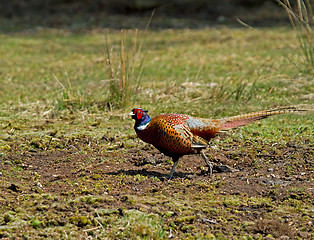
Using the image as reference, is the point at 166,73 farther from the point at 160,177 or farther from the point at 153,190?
the point at 153,190

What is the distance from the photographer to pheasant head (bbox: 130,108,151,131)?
441 centimetres

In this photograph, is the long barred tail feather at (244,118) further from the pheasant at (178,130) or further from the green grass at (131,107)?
the green grass at (131,107)

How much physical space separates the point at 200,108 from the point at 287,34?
20.4 feet

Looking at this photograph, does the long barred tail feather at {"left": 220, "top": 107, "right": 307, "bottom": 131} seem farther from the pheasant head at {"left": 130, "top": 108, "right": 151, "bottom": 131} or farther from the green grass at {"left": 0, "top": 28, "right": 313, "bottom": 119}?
the green grass at {"left": 0, "top": 28, "right": 313, "bottom": 119}

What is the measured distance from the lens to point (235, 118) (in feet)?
15.1

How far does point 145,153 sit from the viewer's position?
5.11m

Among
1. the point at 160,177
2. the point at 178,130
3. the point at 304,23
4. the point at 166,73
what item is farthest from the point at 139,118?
the point at 166,73

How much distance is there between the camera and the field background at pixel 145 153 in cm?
340

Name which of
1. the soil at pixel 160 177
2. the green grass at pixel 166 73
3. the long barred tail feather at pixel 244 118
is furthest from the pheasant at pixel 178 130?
the green grass at pixel 166 73

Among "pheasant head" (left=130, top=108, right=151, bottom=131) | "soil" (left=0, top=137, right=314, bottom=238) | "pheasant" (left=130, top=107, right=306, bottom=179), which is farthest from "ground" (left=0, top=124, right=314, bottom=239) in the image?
"pheasant head" (left=130, top=108, right=151, bottom=131)

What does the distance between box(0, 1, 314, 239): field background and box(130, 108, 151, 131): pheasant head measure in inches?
16.9

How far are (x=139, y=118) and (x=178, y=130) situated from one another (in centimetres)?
38

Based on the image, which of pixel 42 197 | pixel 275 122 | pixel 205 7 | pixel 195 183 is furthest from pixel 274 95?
pixel 205 7

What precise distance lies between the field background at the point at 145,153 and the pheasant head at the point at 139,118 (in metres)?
0.43
